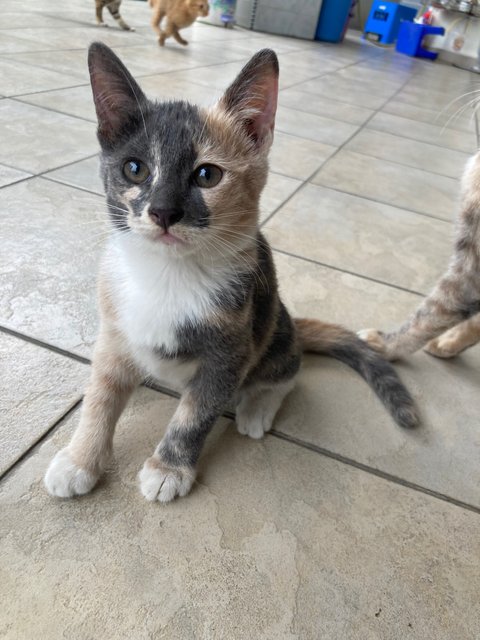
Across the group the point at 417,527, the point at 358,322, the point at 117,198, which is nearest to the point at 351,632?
the point at 417,527

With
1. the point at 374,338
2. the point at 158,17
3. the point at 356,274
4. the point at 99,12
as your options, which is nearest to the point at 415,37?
the point at 158,17

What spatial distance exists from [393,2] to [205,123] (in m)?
11.3

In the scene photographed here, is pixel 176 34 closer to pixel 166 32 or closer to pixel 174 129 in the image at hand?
pixel 166 32

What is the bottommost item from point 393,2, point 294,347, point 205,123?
point 294,347

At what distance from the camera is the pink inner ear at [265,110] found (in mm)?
1104

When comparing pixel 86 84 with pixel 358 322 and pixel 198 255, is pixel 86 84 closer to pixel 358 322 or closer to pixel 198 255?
pixel 358 322

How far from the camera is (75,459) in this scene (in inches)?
42.4

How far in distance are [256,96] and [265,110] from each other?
0.04m

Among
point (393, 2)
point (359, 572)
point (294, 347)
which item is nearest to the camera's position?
point (359, 572)

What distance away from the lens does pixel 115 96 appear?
1.07 meters

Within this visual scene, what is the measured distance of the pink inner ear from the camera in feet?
3.62

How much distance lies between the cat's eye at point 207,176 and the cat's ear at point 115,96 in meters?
0.19

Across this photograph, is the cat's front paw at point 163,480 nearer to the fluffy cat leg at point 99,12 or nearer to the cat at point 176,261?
the cat at point 176,261

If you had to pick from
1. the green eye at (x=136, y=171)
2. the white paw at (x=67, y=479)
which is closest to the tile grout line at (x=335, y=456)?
the white paw at (x=67, y=479)
